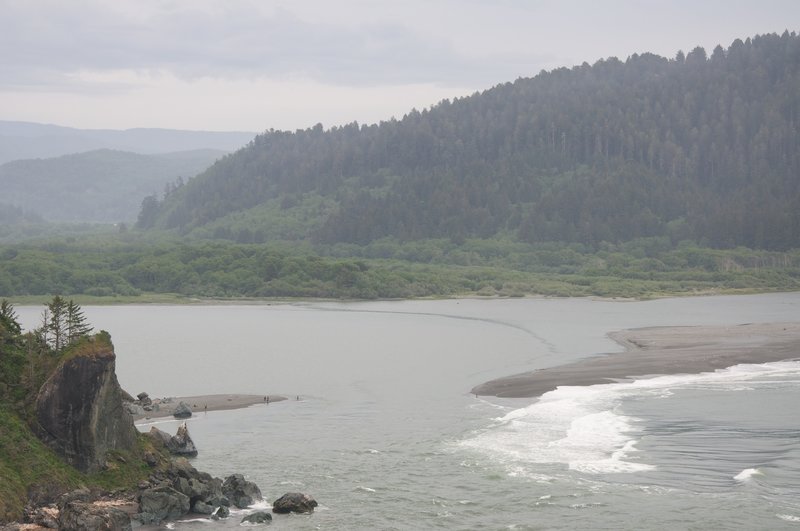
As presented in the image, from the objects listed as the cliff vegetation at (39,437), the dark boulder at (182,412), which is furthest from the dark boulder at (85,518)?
the dark boulder at (182,412)

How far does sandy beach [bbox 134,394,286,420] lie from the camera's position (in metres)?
83.0

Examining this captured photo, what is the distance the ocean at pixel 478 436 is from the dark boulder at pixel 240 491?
31.7 inches

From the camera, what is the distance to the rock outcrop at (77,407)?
2154 inches

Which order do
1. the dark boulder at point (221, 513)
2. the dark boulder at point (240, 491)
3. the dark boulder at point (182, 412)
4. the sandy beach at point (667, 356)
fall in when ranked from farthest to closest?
the sandy beach at point (667, 356), the dark boulder at point (182, 412), the dark boulder at point (240, 491), the dark boulder at point (221, 513)

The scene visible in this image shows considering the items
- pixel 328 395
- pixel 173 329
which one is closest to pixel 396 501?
pixel 328 395

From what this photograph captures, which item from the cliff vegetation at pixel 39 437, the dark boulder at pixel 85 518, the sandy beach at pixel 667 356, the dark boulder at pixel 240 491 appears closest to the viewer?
the dark boulder at pixel 85 518

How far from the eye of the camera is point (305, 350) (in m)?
131

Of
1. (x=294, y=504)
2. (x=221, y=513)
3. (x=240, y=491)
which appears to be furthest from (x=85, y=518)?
(x=294, y=504)

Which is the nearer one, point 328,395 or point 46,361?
point 46,361

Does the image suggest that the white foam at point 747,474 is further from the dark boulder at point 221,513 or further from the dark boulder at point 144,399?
the dark boulder at point 144,399

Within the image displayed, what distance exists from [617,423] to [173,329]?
3839 inches

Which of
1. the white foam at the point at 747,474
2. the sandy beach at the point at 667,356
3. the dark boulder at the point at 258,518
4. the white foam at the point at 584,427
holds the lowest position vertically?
the dark boulder at the point at 258,518

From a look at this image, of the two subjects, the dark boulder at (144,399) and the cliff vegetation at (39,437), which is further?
the dark boulder at (144,399)

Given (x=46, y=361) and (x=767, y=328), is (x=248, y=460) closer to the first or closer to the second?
(x=46, y=361)
